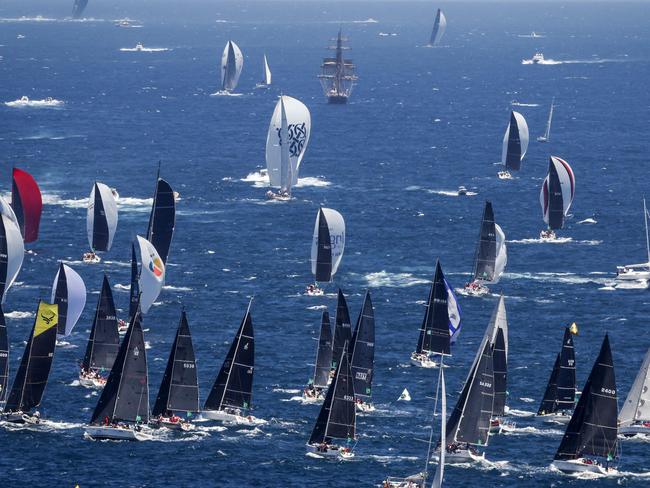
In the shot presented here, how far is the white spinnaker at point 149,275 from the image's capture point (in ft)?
474

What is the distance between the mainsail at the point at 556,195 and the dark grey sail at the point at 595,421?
7927 centimetres

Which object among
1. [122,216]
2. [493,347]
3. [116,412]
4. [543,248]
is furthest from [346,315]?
[122,216]

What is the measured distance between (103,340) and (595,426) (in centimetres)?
4135

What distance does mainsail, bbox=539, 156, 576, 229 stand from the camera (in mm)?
188250

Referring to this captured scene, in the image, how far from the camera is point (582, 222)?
638ft

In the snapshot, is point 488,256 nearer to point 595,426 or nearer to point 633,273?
point 633,273

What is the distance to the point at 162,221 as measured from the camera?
160 meters

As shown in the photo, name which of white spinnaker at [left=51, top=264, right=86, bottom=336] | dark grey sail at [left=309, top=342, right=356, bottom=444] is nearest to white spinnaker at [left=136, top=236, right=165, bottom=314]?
white spinnaker at [left=51, top=264, right=86, bottom=336]

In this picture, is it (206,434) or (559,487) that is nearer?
(559,487)

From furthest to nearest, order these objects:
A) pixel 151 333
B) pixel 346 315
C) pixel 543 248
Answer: pixel 543 248 < pixel 151 333 < pixel 346 315

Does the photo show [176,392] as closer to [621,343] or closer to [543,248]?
[621,343]

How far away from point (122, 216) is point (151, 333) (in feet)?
175

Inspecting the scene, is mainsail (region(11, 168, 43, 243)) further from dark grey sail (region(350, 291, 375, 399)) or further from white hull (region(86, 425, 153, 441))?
white hull (region(86, 425, 153, 441))

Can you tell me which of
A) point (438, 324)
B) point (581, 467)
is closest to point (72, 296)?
point (438, 324)
